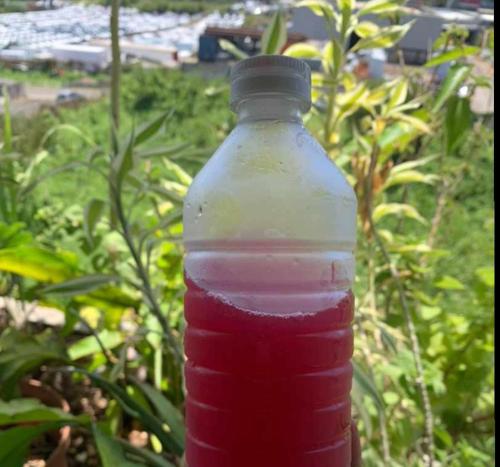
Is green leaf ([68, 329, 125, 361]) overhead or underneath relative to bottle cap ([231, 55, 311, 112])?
underneath

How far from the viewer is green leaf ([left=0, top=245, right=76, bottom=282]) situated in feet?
3.32

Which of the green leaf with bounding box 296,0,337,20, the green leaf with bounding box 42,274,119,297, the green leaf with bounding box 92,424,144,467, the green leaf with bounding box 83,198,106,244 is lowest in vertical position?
the green leaf with bounding box 92,424,144,467

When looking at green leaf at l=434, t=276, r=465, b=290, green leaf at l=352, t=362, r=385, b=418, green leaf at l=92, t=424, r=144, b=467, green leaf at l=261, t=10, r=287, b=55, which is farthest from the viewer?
green leaf at l=434, t=276, r=465, b=290

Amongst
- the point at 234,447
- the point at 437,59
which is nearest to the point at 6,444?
the point at 234,447

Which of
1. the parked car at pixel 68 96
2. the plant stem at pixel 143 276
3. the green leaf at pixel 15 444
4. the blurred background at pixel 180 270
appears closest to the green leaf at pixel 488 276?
the blurred background at pixel 180 270

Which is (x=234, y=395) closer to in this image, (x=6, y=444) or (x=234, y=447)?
(x=234, y=447)

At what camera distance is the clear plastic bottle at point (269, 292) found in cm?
67

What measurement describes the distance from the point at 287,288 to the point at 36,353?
478 millimetres

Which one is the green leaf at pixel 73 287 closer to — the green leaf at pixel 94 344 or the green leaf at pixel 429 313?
the green leaf at pixel 94 344

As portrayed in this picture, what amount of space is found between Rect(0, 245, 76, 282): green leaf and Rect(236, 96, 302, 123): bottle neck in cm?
47

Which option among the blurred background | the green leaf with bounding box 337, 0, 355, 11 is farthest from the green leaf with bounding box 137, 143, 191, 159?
the green leaf with bounding box 337, 0, 355, 11

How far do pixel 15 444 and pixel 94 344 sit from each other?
0.33m

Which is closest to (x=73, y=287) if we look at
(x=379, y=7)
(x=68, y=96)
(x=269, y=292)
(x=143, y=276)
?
(x=143, y=276)

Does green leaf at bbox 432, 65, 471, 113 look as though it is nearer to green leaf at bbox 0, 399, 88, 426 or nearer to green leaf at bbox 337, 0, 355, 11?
green leaf at bbox 337, 0, 355, 11
